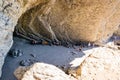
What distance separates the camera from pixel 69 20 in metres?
2.68

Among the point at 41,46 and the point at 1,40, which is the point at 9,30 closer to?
the point at 1,40

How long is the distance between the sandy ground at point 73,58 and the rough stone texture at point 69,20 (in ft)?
0.49

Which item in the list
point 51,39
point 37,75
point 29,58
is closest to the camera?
point 37,75

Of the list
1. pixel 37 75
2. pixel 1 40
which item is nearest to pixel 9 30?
pixel 1 40

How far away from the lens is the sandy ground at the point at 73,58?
5.22 ft

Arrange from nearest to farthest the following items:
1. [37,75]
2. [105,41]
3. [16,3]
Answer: [37,75]
[16,3]
[105,41]

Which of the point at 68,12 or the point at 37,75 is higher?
the point at 68,12

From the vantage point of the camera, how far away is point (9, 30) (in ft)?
5.40

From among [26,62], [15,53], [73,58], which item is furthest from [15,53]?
[73,58]

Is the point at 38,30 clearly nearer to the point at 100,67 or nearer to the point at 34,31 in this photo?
the point at 34,31

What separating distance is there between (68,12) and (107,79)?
1.20 meters

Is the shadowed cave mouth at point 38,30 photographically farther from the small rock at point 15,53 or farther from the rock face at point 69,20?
the small rock at point 15,53

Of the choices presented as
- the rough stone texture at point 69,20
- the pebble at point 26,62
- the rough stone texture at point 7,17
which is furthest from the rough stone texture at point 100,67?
the rough stone texture at point 69,20

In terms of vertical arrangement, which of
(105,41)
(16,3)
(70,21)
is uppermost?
(16,3)
